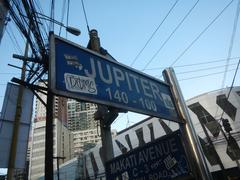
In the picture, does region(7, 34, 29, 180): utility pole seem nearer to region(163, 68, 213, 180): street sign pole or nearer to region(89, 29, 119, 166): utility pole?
region(89, 29, 119, 166): utility pole

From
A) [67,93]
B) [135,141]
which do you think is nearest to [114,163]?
[67,93]

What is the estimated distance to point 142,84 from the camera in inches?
95.3

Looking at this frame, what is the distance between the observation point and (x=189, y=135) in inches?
87.2

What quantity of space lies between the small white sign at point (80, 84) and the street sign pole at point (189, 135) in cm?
104

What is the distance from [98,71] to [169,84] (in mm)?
→ 1033

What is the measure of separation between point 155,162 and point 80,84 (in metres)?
0.97

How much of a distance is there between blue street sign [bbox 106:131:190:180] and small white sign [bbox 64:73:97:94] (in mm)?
777

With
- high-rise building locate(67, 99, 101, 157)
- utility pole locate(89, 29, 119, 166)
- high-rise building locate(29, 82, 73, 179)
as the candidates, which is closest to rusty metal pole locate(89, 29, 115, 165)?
utility pole locate(89, 29, 119, 166)

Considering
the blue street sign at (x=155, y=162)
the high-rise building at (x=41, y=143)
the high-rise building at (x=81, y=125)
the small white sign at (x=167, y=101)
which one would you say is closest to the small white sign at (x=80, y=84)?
the blue street sign at (x=155, y=162)

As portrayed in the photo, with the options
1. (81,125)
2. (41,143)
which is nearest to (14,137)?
(41,143)

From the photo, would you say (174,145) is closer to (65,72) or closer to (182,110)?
(182,110)

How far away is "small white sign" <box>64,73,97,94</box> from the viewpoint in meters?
1.71

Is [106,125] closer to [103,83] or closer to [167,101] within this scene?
[167,101]

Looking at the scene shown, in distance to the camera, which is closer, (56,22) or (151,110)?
(151,110)
